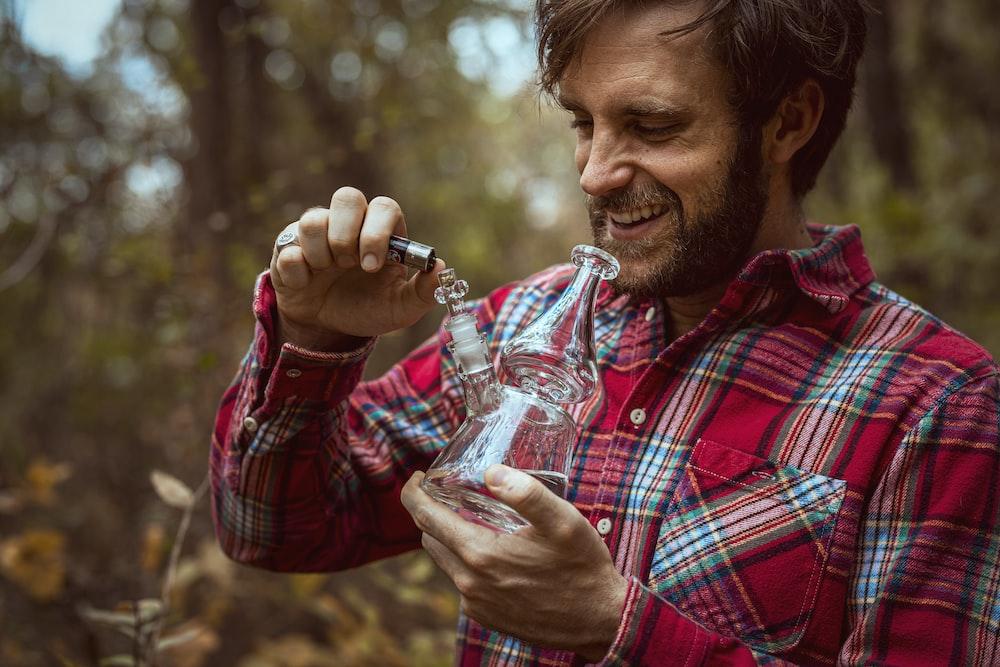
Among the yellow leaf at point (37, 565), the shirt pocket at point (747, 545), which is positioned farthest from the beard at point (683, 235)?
the yellow leaf at point (37, 565)

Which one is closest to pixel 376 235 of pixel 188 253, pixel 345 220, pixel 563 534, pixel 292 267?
pixel 345 220

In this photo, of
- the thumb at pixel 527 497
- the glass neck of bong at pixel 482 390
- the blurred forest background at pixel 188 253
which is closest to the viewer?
the thumb at pixel 527 497

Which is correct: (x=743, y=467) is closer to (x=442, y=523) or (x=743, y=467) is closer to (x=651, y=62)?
(x=442, y=523)

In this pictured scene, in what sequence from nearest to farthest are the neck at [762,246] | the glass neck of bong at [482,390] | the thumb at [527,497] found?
the thumb at [527,497] < the glass neck of bong at [482,390] < the neck at [762,246]

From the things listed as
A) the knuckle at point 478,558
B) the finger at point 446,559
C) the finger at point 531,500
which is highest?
the finger at point 531,500

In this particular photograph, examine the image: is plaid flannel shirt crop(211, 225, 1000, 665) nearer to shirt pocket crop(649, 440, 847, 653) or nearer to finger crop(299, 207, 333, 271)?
shirt pocket crop(649, 440, 847, 653)

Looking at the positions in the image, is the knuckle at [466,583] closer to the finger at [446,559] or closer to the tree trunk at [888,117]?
the finger at [446,559]

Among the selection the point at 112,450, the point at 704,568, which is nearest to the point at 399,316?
the point at 704,568

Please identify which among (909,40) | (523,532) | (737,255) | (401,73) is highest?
(909,40)

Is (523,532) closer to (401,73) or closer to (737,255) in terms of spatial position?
(737,255)

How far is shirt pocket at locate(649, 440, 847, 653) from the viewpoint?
1.43 meters

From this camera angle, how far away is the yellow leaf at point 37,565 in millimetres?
3035

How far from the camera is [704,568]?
4.83 ft

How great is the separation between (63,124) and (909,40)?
6.25 metres
